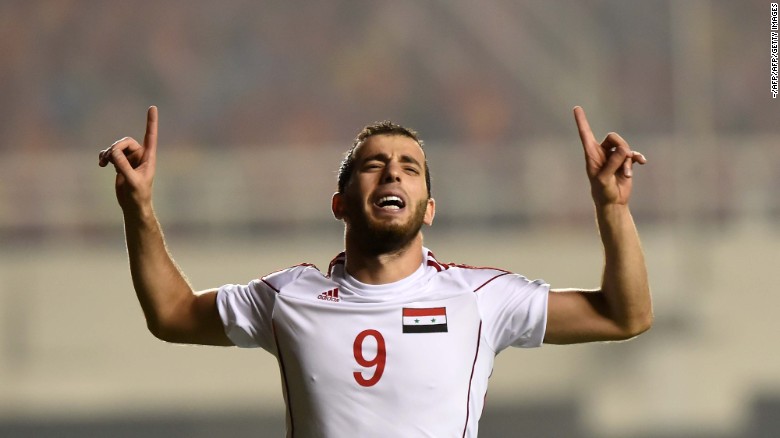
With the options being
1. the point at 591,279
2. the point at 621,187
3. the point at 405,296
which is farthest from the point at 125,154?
the point at 591,279

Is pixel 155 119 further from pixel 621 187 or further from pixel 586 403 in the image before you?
pixel 586 403

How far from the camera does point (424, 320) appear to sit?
2.08m

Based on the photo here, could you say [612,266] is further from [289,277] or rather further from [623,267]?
[289,277]

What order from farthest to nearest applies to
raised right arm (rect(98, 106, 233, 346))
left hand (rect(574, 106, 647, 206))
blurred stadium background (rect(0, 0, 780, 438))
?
blurred stadium background (rect(0, 0, 780, 438)) < raised right arm (rect(98, 106, 233, 346)) < left hand (rect(574, 106, 647, 206))

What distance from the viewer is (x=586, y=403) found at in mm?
7691

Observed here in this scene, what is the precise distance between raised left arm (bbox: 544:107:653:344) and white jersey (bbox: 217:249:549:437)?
68 millimetres

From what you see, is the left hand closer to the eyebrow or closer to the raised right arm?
the eyebrow

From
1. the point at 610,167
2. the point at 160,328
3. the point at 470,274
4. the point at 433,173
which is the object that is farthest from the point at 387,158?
the point at 433,173

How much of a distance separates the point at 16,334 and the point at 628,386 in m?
4.04

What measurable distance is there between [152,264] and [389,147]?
0.48 metres

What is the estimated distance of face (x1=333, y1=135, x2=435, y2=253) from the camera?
211cm

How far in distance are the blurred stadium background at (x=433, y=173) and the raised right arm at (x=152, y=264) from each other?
5.56 metres

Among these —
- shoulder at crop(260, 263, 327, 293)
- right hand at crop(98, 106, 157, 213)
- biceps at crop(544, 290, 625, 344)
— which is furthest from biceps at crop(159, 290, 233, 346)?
biceps at crop(544, 290, 625, 344)

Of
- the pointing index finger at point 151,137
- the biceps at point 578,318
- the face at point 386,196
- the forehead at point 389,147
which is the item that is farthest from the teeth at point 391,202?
the pointing index finger at point 151,137
